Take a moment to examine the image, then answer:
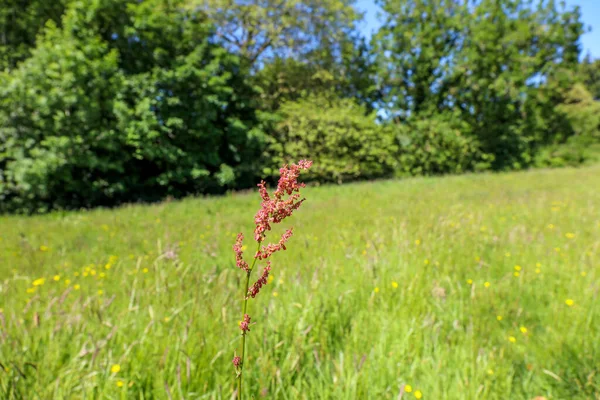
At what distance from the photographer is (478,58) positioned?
1961 centimetres

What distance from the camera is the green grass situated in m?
1.52

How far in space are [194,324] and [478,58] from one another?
22.3m

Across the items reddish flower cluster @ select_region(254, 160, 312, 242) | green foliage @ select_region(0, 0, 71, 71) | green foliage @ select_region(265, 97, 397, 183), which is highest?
green foliage @ select_region(0, 0, 71, 71)

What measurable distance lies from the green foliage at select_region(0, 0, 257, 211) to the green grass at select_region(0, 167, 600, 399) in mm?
7352

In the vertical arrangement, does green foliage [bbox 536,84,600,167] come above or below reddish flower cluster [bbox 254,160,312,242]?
above

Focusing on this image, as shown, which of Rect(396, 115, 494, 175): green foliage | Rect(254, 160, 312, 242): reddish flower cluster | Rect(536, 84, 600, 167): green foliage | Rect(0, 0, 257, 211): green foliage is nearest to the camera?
Rect(254, 160, 312, 242): reddish flower cluster

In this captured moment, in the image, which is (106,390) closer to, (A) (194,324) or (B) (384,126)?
(A) (194,324)

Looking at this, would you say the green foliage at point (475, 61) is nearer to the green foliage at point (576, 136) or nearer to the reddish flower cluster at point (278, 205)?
the green foliage at point (576, 136)

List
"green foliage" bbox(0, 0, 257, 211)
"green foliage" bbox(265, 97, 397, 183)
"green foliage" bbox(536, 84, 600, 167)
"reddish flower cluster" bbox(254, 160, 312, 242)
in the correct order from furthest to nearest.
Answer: "green foliage" bbox(536, 84, 600, 167)
"green foliage" bbox(265, 97, 397, 183)
"green foliage" bbox(0, 0, 257, 211)
"reddish flower cluster" bbox(254, 160, 312, 242)

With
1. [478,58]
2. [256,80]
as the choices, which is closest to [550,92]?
[478,58]

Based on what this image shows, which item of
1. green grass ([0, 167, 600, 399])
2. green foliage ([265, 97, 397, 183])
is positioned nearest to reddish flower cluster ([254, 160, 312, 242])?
green grass ([0, 167, 600, 399])

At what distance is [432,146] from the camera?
1925 cm

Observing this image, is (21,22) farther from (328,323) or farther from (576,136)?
(576,136)

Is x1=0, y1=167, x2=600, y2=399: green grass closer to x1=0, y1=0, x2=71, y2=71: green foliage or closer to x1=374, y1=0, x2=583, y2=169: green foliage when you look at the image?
x1=0, y1=0, x2=71, y2=71: green foliage
